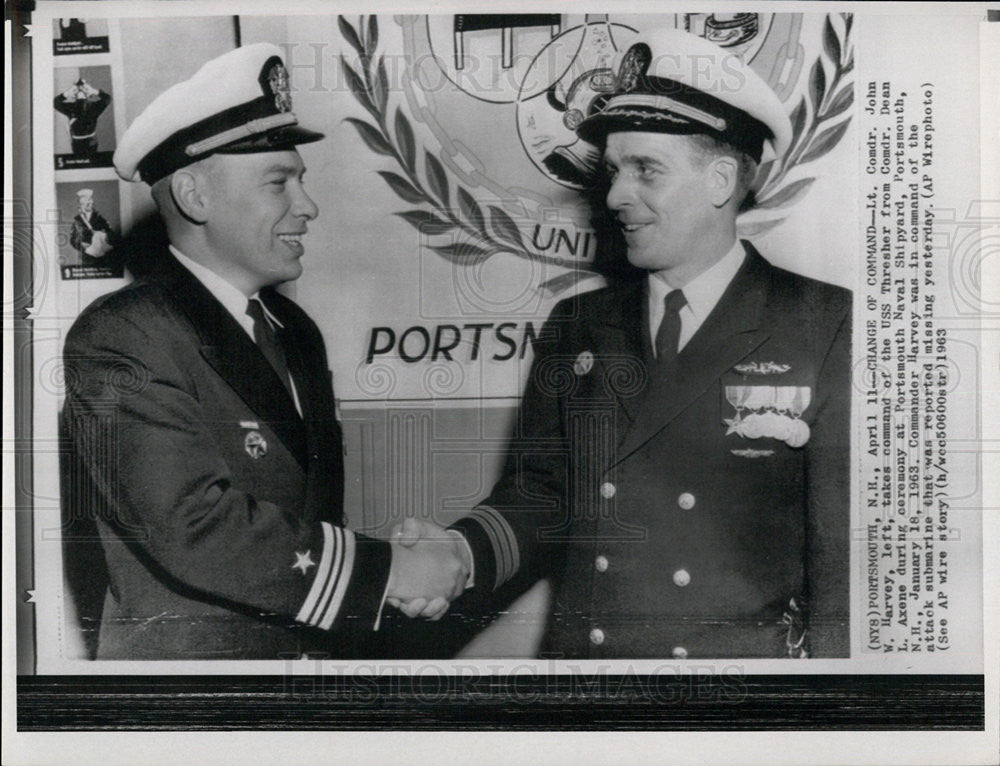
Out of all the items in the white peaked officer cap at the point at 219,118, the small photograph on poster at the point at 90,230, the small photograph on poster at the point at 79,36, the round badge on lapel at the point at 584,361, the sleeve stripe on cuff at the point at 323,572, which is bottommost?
the sleeve stripe on cuff at the point at 323,572

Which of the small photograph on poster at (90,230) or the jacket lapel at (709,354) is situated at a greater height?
the small photograph on poster at (90,230)

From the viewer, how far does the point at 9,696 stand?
206cm

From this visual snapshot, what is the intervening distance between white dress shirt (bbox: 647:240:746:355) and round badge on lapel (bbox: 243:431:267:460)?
→ 0.88m

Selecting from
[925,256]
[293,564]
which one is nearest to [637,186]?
[925,256]

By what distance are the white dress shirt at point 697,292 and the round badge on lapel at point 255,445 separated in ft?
2.90

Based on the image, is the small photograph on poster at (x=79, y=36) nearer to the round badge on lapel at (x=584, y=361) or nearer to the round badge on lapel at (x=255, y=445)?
the round badge on lapel at (x=255, y=445)

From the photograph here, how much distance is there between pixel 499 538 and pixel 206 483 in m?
0.65

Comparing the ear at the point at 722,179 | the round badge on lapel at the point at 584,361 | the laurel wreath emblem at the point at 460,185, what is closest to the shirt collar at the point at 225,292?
the laurel wreath emblem at the point at 460,185

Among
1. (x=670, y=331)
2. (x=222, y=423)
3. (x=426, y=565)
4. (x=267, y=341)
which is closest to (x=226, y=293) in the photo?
(x=267, y=341)

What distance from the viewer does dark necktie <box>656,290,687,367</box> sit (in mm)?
2010

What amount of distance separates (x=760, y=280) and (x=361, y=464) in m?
0.97

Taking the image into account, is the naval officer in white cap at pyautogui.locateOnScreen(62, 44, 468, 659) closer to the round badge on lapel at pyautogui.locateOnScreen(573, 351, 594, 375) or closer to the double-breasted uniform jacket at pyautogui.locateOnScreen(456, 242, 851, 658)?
the double-breasted uniform jacket at pyautogui.locateOnScreen(456, 242, 851, 658)

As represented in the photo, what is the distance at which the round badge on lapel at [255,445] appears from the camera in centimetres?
199
